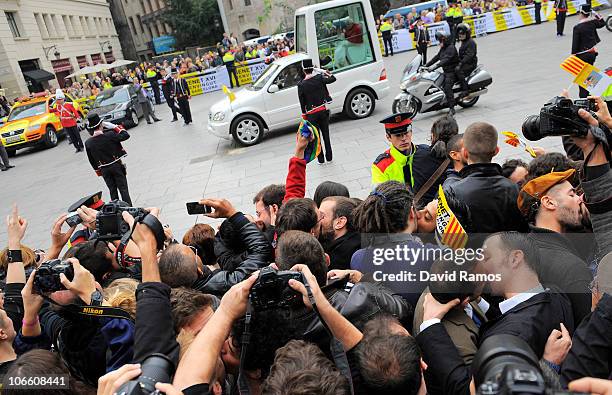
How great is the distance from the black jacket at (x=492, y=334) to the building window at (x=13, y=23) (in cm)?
3244

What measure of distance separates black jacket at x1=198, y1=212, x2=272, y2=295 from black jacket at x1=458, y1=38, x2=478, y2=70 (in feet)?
26.6

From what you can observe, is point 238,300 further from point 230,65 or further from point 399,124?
point 230,65

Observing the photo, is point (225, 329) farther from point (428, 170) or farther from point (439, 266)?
point (428, 170)

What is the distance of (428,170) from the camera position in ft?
14.1

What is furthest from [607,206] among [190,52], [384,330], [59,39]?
[190,52]

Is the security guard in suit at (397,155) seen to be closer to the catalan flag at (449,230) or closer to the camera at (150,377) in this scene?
Result: the catalan flag at (449,230)

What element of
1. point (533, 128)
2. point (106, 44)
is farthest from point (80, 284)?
point (106, 44)

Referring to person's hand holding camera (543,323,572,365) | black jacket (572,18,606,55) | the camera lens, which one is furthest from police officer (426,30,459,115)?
person's hand holding camera (543,323,572,365)

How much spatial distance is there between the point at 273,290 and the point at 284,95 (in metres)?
9.24

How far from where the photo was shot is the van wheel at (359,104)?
11.0 meters

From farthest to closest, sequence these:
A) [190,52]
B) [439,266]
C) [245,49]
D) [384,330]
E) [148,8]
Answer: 1. [148,8]
2. [190,52]
3. [245,49]
4. [439,266]
5. [384,330]

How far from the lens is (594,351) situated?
5.16ft

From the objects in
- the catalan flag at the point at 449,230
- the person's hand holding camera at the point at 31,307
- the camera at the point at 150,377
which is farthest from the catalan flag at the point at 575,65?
the person's hand holding camera at the point at 31,307

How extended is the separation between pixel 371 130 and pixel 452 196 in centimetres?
738
